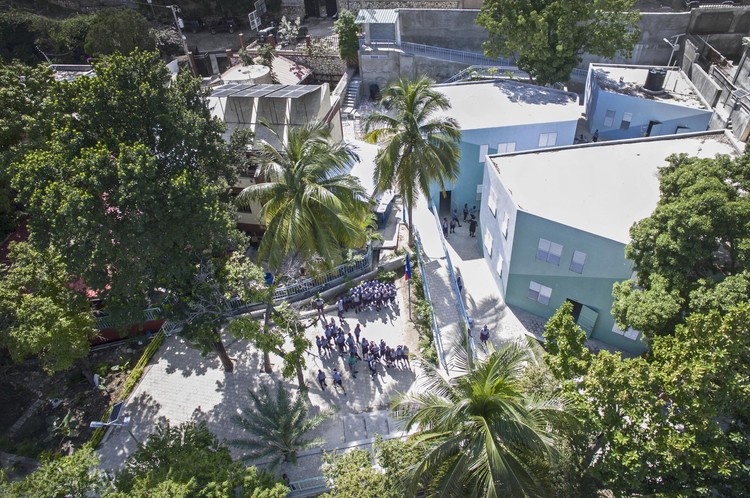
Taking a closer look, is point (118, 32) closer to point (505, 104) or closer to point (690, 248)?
point (505, 104)

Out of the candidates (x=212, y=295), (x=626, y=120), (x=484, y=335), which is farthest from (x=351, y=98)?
(x=212, y=295)

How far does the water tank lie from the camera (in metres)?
30.1

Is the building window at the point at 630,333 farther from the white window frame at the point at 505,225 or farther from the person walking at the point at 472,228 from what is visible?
the person walking at the point at 472,228

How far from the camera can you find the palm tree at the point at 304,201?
683 inches

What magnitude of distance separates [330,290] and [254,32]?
134ft

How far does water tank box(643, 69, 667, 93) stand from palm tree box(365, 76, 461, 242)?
17.1m

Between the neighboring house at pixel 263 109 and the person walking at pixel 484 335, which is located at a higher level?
the neighboring house at pixel 263 109

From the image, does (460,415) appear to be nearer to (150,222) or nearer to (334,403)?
(334,403)

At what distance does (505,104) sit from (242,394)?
23126 millimetres

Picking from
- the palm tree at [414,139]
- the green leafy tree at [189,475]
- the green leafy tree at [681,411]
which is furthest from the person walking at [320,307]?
the green leafy tree at [681,411]

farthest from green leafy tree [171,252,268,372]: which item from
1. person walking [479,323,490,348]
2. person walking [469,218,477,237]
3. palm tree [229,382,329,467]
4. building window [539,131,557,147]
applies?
building window [539,131,557,147]

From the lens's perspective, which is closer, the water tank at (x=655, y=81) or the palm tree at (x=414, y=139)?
the palm tree at (x=414, y=139)

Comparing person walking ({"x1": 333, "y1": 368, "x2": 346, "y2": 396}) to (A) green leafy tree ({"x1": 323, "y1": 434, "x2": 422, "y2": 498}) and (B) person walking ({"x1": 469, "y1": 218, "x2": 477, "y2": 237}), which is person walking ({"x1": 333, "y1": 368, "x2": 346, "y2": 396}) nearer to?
(A) green leafy tree ({"x1": 323, "y1": 434, "x2": 422, "y2": 498})

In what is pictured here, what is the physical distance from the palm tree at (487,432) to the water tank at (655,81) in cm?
2676
